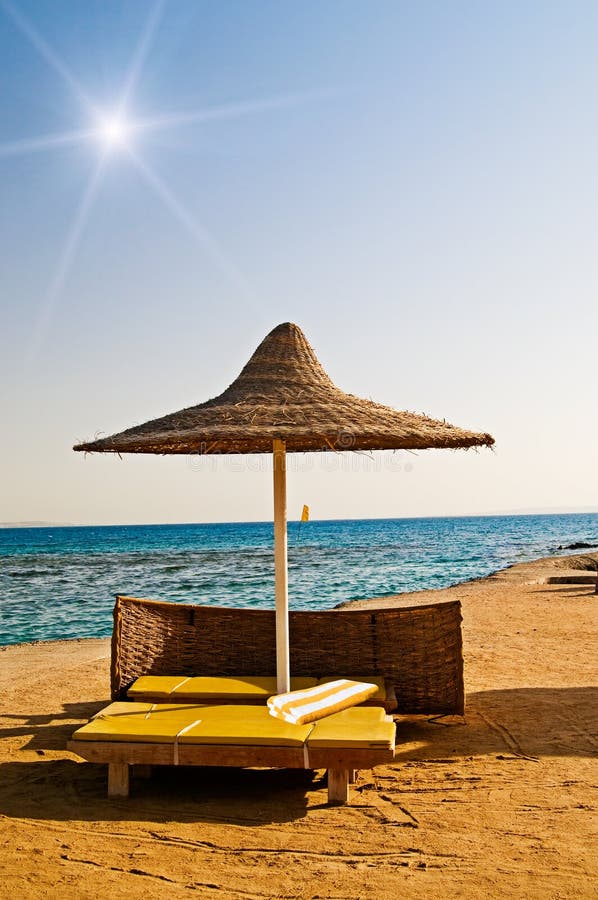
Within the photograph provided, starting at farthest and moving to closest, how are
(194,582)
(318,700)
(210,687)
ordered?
(194,582)
(210,687)
(318,700)

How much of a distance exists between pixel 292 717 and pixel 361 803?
62cm

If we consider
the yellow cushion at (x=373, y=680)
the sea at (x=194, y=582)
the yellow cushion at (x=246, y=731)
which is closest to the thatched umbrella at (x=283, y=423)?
the yellow cushion at (x=373, y=680)

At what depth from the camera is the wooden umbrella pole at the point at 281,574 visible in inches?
212

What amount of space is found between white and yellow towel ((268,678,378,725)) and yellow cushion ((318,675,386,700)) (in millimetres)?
47

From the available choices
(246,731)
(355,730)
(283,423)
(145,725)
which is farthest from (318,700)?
(283,423)

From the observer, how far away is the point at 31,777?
16.2ft

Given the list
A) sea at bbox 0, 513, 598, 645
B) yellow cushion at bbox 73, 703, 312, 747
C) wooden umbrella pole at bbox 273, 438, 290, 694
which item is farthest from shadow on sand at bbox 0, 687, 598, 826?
sea at bbox 0, 513, 598, 645

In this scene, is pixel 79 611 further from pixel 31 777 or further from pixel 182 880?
pixel 182 880

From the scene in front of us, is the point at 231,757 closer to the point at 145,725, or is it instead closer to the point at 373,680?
the point at 145,725

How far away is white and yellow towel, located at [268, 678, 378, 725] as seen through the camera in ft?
15.7

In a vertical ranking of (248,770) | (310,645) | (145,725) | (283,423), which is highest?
(283,423)

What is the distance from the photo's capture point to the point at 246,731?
448 centimetres

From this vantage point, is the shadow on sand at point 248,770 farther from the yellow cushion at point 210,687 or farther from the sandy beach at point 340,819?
the yellow cushion at point 210,687

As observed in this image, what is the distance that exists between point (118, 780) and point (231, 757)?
73 cm
